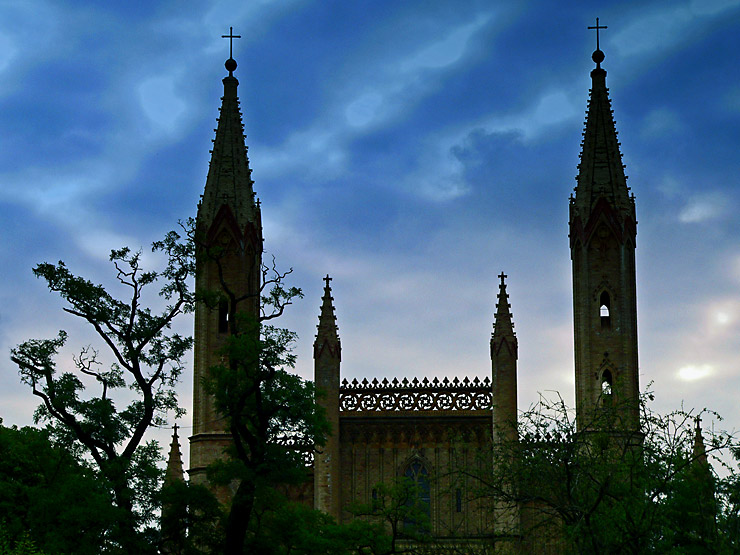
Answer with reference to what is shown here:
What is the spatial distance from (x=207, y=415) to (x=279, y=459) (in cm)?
1455

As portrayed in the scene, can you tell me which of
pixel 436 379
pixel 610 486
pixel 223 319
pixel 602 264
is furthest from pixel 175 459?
pixel 610 486

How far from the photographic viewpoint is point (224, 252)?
139ft

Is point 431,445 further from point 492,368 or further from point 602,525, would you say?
point 602,525

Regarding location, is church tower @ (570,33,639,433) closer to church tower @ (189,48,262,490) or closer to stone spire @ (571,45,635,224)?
stone spire @ (571,45,635,224)

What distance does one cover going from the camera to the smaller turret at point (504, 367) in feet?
133

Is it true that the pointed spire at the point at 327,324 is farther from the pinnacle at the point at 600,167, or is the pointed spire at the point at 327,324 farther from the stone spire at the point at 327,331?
the pinnacle at the point at 600,167

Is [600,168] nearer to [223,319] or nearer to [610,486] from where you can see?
[223,319]

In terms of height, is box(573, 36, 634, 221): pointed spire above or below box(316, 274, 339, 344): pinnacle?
above

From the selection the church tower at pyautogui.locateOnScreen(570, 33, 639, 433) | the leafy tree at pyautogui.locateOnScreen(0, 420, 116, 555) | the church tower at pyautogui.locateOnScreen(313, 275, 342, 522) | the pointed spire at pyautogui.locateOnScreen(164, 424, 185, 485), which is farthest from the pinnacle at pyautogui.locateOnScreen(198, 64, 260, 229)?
the leafy tree at pyautogui.locateOnScreen(0, 420, 116, 555)

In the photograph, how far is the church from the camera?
41.0m

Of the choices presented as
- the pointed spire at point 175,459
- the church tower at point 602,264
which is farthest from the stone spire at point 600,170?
the pointed spire at point 175,459

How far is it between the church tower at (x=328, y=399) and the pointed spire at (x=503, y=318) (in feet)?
16.9

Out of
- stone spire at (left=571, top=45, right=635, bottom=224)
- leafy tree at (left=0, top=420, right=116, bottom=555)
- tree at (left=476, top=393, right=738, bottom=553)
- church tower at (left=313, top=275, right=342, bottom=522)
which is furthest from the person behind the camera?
stone spire at (left=571, top=45, right=635, bottom=224)

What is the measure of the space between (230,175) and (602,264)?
12.6 metres
